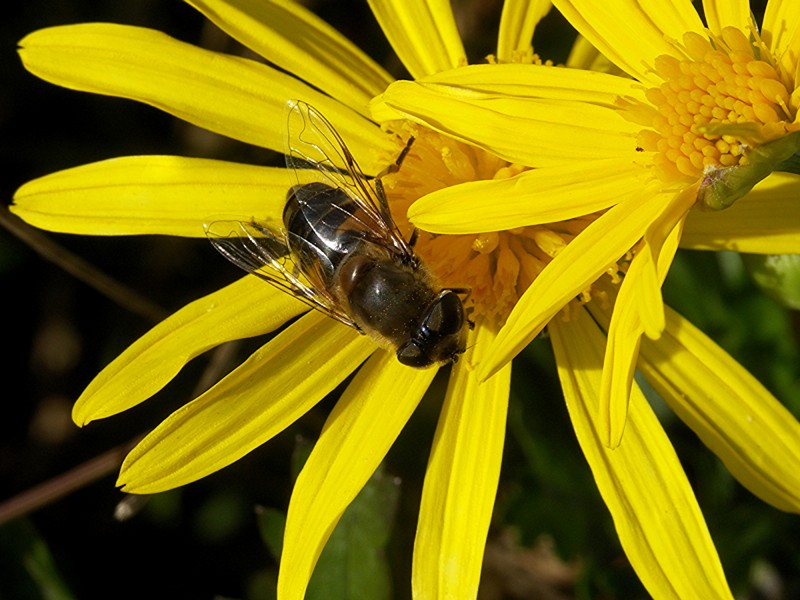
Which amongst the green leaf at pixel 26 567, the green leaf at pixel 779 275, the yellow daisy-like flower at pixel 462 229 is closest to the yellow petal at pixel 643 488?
the yellow daisy-like flower at pixel 462 229

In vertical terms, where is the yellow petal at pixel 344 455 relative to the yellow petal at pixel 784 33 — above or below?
below

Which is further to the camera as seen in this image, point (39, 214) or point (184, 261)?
point (184, 261)

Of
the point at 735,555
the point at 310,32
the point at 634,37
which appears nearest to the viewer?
the point at 634,37

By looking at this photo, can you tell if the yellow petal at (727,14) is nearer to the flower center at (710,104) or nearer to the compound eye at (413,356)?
the flower center at (710,104)

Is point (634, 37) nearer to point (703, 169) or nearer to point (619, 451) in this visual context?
point (703, 169)

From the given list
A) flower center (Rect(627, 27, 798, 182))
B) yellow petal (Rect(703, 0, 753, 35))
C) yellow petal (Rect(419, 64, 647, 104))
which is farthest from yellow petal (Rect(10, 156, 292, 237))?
yellow petal (Rect(703, 0, 753, 35))

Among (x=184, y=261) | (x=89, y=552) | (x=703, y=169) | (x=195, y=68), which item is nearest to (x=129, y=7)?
(x=184, y=261)
